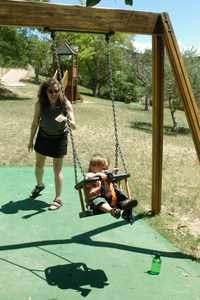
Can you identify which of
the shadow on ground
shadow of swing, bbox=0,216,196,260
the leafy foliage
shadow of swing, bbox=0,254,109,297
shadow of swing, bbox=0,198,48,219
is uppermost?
the leafy foliage

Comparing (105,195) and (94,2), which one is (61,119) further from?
(94,2)

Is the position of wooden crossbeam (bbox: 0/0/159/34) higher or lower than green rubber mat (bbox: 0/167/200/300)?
higher

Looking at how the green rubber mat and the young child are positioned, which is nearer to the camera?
the green rubber mat

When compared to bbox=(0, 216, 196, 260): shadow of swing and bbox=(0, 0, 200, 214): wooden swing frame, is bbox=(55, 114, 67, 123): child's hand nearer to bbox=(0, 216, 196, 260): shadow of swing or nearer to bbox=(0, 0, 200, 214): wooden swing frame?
bbox=(0, 0, 200, 214): wooden swing frame

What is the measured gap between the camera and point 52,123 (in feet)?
18.5

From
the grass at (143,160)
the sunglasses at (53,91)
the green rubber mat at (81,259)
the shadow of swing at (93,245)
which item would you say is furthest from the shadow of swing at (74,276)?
the sunglasses at (53,91)

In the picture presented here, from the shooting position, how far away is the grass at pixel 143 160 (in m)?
5.72

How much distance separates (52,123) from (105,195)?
1523 mm

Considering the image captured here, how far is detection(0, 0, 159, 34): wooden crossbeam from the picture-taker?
426cm

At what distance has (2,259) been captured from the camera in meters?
4.34

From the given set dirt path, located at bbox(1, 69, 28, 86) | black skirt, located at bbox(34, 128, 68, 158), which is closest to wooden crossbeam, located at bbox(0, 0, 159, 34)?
black skirt, located at bbox(34, 128, 68, 158)

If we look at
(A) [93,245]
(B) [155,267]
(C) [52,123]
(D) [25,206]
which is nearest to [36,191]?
(D) [25,206]

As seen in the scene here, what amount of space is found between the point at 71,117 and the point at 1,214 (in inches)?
56.9

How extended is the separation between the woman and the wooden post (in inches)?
38.5
